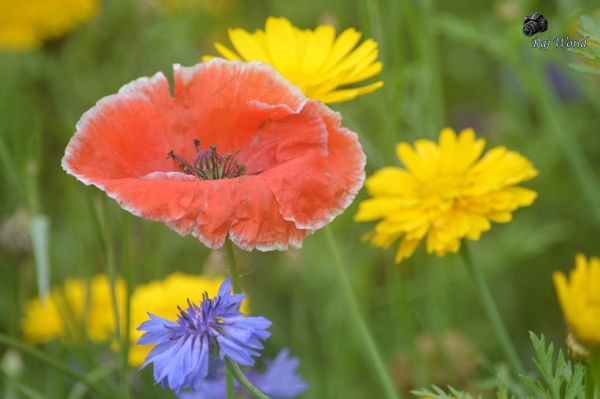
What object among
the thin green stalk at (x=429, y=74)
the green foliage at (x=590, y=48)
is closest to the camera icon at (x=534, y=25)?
the green foliage at (x=590, y=48)

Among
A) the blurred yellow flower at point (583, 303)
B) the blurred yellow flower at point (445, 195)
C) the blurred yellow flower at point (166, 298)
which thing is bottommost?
the blurred yellow flower at point (583, 303)

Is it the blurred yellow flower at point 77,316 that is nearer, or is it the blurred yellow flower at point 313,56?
the blurred yellow flower at point 313,56

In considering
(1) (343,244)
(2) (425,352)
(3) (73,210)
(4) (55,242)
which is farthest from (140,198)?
(4) (55,242)

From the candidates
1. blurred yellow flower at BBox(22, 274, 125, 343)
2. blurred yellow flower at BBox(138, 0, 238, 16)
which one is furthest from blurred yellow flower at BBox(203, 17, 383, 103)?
blurred yellow flower at BBox(138, 0, 238, 16)

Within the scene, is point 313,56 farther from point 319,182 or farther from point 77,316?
point 77,316

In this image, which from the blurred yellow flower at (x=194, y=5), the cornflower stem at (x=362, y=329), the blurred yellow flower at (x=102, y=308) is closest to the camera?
the cornflower stem at (x=362, y=329)

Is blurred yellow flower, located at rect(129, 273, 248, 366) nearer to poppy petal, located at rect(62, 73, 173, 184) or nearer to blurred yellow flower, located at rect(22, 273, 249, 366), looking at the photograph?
blurred yellow flower, located at rect(22, 273, 249, 366)

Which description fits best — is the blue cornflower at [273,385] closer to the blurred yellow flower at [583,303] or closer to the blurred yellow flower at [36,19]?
the blurred yellow flower at [583,303]

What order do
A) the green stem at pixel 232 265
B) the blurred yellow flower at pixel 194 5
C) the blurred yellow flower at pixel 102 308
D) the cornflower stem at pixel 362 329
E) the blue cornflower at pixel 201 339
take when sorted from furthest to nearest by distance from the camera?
the blurred yellow flower at pixel 194 5, the blurred yellow flower at pixel 102 308, the cornflower stem at pixel 362 329, the green stem at pixel 232 265, the blue cornflower at pixel 201 339
